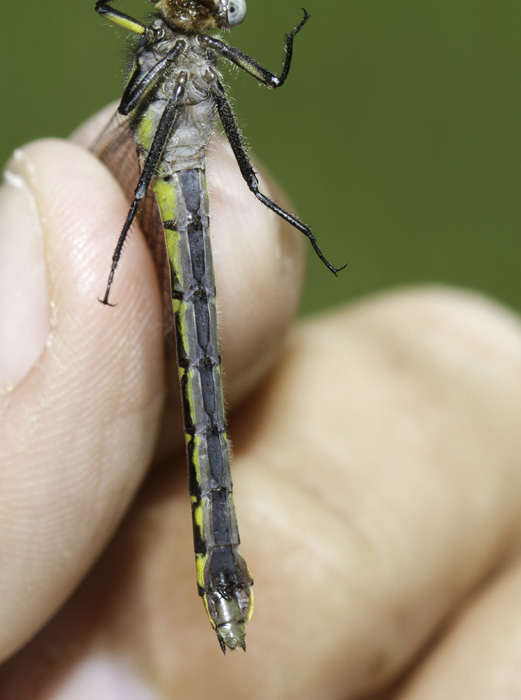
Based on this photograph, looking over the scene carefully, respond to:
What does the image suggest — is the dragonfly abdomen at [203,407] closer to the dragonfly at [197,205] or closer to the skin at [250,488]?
the dragonfly at [197,205]

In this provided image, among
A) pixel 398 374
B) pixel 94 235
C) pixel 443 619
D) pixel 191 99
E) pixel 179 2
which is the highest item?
pixel 179 2

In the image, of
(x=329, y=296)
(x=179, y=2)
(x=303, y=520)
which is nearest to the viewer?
(x=179, y=2)

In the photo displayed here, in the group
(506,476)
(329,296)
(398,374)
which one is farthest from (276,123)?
(506,476)

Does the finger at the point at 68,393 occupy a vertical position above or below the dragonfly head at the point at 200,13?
below

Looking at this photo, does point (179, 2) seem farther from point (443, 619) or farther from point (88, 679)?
point (443, 619)

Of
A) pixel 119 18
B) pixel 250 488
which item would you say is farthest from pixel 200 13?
pixel 250 488

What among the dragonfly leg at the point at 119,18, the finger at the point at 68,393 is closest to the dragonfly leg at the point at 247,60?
the dragonfly leg at the point at 119,18

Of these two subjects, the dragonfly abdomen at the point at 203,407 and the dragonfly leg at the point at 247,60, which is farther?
the dragonfly leg at the point at 247,60

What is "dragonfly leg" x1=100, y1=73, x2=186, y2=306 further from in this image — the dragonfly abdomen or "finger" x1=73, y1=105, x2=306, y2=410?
"finger" x1=73, y1=105, x2=306, y2=410
